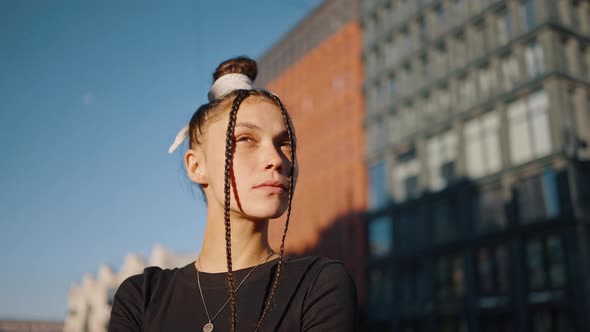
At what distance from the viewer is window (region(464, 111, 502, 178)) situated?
108 feet

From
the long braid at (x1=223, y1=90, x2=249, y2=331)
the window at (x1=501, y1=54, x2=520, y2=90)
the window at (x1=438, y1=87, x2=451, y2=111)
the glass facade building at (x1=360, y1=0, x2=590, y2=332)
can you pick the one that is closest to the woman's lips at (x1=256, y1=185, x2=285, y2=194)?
the long braid at (x1=223, y1=90, x2=249, y2=331)

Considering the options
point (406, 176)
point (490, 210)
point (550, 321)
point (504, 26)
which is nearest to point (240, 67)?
point (550, 321)

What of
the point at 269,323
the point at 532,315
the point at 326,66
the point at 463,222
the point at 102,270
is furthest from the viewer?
the point at 102,270

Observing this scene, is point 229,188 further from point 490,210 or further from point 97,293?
point 97,293

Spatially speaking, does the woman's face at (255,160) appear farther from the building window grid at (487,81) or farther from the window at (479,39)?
the window at (479,39)

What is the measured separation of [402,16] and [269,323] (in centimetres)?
4276

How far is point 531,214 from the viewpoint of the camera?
97.7 ft

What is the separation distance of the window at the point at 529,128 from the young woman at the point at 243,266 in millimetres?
30135

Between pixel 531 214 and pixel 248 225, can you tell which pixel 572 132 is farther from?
pixel 248 225

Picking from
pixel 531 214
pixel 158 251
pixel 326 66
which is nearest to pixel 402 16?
pixel 326 66

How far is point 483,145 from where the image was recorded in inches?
1329

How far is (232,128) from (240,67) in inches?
18.5

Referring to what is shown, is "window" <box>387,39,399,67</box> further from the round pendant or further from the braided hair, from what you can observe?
the round pendant

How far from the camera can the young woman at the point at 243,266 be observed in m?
1.80
